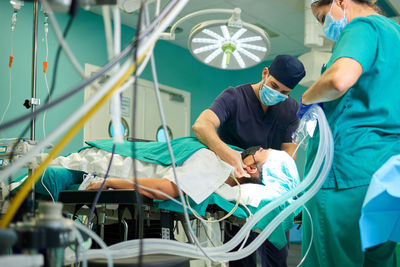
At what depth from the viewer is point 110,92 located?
2.26 ft

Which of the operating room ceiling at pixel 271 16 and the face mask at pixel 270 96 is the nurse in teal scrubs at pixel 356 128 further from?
the operating room ceiling at pixel 271 16

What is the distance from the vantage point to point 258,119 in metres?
2.37

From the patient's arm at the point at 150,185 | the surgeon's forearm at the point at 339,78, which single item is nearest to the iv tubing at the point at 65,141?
the surgeon's forearm at the point at 339,78

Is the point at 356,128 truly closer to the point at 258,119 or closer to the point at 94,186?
the point at 258,119

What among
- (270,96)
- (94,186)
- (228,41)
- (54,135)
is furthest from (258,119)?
(54,135)

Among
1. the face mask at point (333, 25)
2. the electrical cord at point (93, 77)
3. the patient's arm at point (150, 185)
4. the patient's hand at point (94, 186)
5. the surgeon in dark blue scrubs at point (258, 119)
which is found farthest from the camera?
the surgeon in dark blue scrubs at point (258, 119)

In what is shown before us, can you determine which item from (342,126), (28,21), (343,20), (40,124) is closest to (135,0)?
(343,20)

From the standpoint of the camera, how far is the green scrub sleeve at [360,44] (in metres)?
1.28

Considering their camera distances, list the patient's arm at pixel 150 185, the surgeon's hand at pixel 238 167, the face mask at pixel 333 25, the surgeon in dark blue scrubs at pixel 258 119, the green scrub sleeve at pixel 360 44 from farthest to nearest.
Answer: the surgeon in dark blue scrubs at pixel 258 119 → the surgeon's hand at pixel 238 167 → the patient's arm at pixel 150 185 → the face mask at pixel 333 25 → the green scrub sleeve at pixel 360 44

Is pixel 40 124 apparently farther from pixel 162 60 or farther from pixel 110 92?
pixel 110 92

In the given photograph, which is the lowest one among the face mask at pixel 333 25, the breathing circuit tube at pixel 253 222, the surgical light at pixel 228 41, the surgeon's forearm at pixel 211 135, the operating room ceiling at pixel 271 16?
the breathing circuit tube at pixel 253 222

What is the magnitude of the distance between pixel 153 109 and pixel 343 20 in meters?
3.91

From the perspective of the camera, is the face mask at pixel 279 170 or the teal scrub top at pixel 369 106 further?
the face mask at pixel 279 170

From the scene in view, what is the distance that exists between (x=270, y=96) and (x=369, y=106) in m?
0.96
